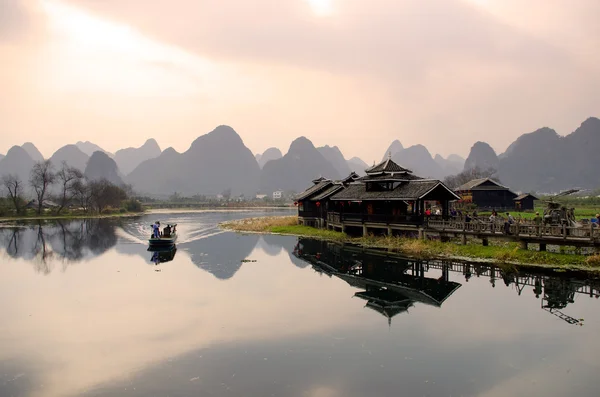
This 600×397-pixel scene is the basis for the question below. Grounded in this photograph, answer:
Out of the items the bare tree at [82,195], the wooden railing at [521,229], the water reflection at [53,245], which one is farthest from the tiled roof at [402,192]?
the bare tree at [82,195]

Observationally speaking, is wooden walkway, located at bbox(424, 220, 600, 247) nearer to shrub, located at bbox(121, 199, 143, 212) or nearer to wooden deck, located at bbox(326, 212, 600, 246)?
wooden deck, located at bbox(326, 212, 600, 246)

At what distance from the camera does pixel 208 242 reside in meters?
39.3

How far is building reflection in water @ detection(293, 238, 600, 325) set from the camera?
17.5 metres

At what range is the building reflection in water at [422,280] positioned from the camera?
17.5m

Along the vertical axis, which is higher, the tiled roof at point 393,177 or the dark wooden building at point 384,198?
the tiled roof at point 393,177

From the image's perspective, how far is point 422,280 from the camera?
21.5 metres

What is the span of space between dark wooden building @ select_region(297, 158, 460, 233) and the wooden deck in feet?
0.28

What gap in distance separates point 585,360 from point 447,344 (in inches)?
145

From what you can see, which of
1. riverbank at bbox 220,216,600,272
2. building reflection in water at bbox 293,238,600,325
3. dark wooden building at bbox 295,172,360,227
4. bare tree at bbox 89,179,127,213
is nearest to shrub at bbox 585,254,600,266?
riverbank at bbox 220,216,600,272

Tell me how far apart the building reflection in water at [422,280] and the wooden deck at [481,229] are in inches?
101

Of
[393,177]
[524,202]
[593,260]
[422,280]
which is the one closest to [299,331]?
[422,280]

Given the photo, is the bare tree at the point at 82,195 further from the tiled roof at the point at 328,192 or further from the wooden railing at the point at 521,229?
the wooden railing at the point at 521,229

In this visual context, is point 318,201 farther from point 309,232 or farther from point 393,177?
point 393,177

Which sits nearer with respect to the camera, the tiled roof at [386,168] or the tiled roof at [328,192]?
the tiled roof at [386,168]
